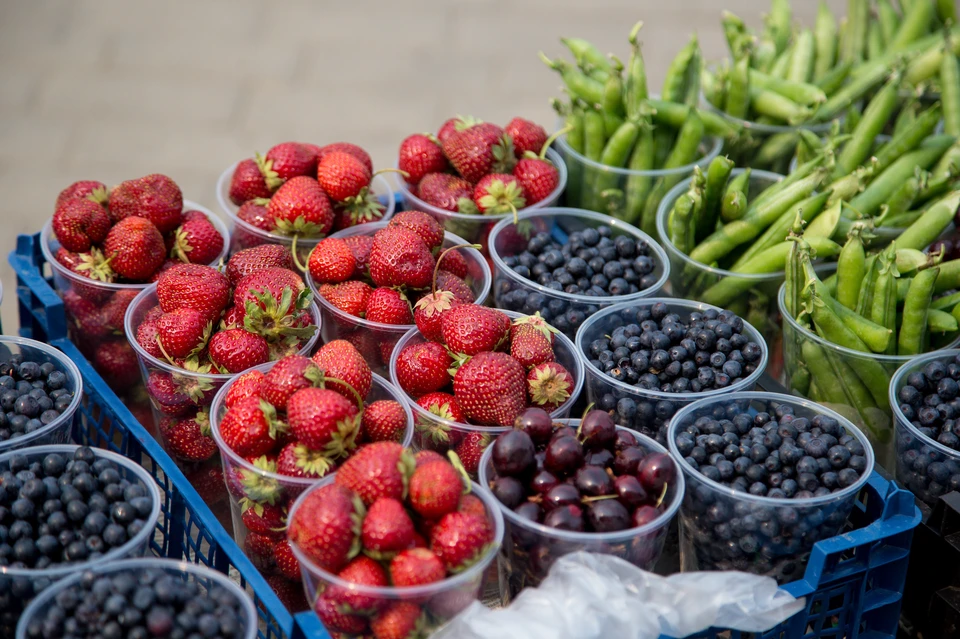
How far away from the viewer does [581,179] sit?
8.13ft

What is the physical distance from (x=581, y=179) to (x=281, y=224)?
87 cm

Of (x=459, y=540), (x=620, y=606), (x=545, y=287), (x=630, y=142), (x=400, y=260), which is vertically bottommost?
(x=620, y=606)

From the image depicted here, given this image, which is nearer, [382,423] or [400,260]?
[382,423]

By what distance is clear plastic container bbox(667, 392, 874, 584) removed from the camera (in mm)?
1505

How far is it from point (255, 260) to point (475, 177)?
65cm

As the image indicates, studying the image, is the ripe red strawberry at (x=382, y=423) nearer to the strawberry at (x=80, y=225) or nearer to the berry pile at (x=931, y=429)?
the strawberry at (x=80, y=225)

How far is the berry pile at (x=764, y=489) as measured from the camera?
1.52m

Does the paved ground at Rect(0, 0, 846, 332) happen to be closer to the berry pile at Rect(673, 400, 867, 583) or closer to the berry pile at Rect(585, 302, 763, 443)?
the berry pile at Rect(585, 302, 763, 443)

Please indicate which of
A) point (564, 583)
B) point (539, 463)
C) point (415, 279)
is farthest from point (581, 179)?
point (564, 583)

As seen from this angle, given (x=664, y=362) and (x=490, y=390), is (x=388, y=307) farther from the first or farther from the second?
(x=664, y=362)

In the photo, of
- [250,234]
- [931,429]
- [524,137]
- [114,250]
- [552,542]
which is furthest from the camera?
[524,137]

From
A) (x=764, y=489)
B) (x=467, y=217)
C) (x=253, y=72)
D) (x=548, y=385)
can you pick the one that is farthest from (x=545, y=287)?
(x=253, y=72)

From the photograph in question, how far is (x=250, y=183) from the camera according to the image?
2148mm

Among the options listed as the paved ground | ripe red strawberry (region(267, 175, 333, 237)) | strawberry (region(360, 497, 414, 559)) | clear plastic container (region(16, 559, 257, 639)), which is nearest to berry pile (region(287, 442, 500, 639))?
strawberry (region(360, 497, 414, 559))
